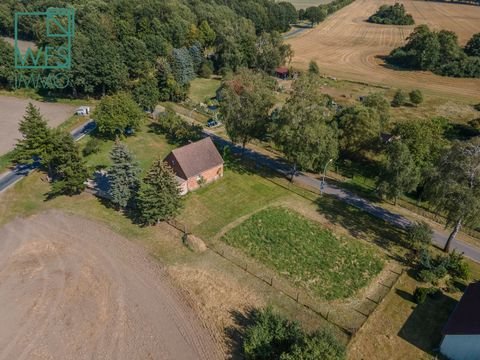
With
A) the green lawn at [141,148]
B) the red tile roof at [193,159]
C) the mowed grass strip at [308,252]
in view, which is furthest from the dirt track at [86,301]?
the green lawn at [141,148]

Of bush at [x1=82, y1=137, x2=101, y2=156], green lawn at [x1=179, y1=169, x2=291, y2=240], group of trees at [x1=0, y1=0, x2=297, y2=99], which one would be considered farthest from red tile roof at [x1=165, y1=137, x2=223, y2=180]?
group of trees at [x1=0, y1=0, x2=297, y2=99]

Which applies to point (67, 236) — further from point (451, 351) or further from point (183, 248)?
point (451, 351)

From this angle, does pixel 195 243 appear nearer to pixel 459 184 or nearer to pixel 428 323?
pixel 428 323

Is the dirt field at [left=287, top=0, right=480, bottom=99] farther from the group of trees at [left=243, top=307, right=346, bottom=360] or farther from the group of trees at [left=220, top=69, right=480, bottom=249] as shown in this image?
the group of trees at [left=243, top=307, right=346, bottom=360]

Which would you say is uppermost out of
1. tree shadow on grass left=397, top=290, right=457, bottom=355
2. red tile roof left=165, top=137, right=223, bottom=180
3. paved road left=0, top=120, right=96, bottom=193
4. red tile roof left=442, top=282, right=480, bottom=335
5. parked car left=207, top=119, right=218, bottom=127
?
parked car left=207, top=119, right=218, bottom=127

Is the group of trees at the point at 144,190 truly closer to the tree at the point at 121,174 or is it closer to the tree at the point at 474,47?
the tree at the point at 121,174
